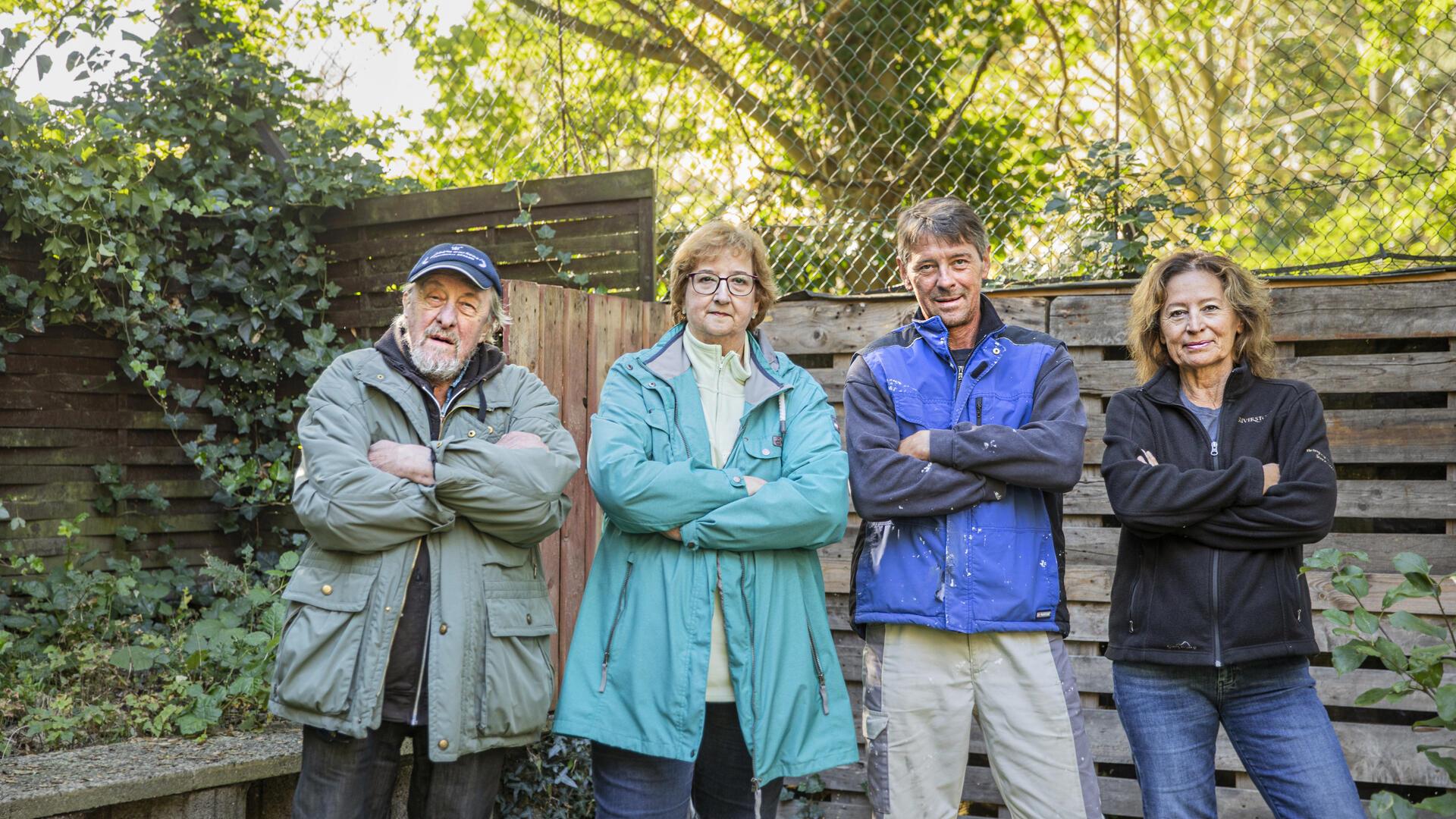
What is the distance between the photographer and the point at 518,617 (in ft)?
9.12

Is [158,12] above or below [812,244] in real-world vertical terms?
above

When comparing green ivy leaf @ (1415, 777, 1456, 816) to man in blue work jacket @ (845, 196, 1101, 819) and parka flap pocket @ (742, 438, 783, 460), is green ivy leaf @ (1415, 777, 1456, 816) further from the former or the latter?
parka flap pocket @ (742, 438, 783, 460)

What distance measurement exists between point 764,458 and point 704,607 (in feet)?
1.42

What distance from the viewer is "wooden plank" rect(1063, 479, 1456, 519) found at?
3.66 metres

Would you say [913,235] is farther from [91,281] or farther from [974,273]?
[91,281]

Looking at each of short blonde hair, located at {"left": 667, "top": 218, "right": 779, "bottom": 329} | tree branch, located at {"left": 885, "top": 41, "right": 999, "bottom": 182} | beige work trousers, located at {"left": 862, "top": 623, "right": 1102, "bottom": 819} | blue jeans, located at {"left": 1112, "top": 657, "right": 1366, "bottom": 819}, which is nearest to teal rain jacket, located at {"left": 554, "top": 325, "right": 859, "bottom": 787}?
beige work trousers, located at {"left": 862, "top": 623, "right": 1102, "bottom": 819}

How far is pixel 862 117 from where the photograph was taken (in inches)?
198

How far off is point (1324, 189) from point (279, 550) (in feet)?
15.1

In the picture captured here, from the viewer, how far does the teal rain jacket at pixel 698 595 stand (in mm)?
2719

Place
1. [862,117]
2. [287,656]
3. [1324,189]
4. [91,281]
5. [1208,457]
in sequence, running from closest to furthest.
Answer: [287,656]
[1208,457]
[1324,189]
[91,281]
[862,117]

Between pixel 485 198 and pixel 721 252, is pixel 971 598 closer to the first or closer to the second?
pixel 721 252

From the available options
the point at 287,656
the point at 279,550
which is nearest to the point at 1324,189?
the point at 287,656

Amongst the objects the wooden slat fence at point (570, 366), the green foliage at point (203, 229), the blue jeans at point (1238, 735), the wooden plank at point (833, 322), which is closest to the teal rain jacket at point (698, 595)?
the blue jeans at point (1238, 735)

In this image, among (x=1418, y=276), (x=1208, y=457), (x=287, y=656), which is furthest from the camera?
(x=1418, y=276)
